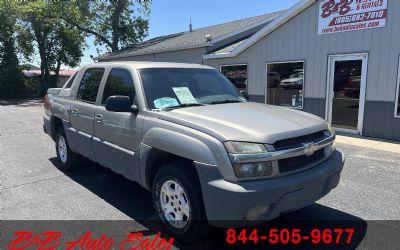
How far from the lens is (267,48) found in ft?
39.6

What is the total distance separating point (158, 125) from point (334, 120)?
26.8 feet

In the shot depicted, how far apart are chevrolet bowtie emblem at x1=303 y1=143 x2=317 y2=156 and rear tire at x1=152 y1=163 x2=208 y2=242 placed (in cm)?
110

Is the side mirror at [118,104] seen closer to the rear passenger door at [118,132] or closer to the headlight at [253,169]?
the rear passenger door at [118,132]

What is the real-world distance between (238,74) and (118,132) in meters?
9.78

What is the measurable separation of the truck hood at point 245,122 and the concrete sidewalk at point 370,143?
5.15 meters

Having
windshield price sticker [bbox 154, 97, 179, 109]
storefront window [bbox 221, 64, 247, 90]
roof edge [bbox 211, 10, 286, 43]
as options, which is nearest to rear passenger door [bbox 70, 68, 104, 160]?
windshield price sticker [bbox 154, 97, 179, 109]

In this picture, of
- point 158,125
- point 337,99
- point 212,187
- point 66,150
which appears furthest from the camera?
point 337,99

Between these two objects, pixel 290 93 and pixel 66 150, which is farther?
pixel 290 93

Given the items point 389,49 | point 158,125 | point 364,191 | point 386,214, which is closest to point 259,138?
point 158,125

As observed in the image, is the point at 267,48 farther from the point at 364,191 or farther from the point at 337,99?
the point at 364,191

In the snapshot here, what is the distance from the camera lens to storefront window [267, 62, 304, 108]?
11.3m

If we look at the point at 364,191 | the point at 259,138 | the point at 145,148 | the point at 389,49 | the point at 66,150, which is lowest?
the point at 364,191

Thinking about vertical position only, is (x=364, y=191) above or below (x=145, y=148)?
below

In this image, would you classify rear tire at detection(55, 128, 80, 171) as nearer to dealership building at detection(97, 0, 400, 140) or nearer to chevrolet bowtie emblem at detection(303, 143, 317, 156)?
chevrolet bowtie emblem at detection(303, 143, 317, 156)
